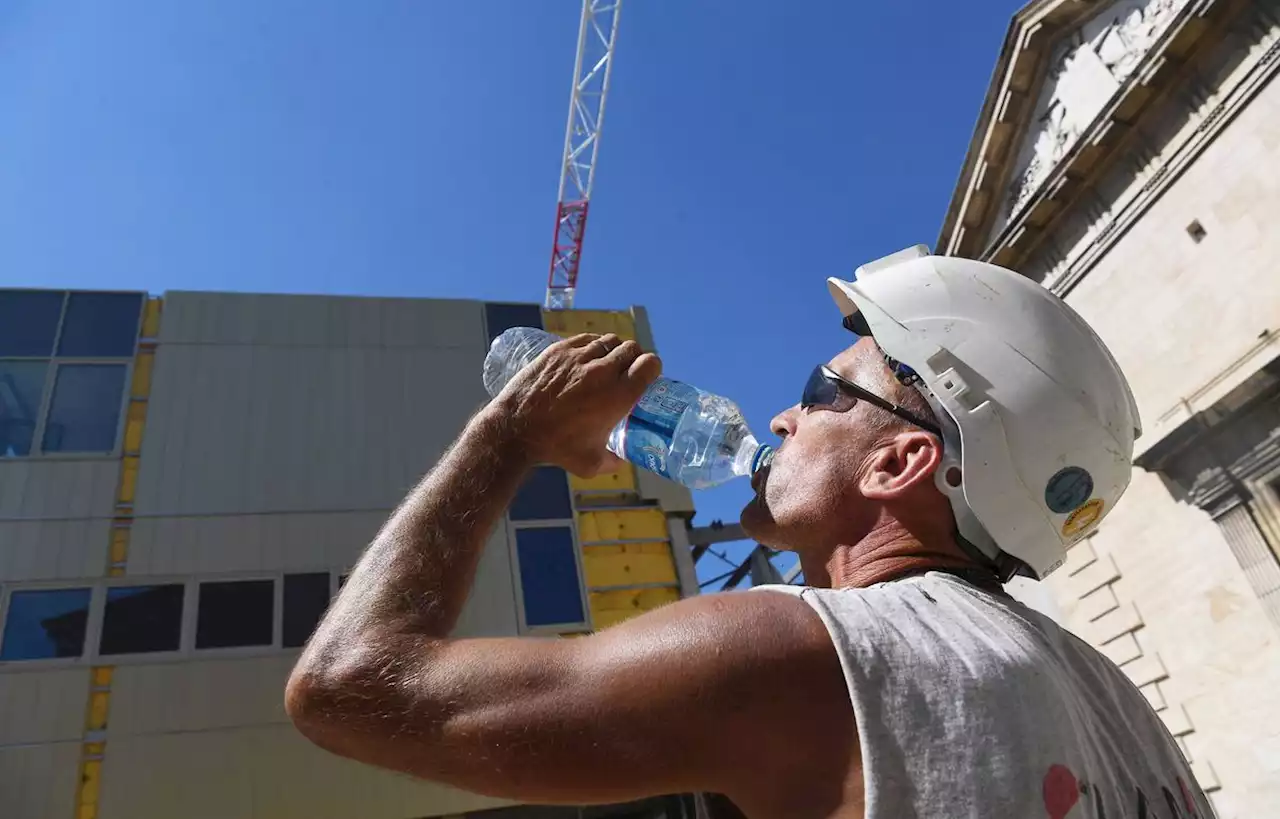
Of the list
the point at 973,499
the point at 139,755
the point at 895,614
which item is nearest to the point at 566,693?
the point at 895,614

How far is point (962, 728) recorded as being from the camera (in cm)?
125

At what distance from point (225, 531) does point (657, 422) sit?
10802 mm

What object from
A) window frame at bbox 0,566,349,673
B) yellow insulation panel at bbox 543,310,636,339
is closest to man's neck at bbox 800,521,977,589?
window frame at bbox 0,566,349,673

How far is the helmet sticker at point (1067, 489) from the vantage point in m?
1.94

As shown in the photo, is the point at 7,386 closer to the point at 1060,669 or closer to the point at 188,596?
the point at 188,596

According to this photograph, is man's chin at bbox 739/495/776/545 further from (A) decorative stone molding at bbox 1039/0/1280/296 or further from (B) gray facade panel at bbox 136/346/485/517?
(A) decorative stone molding at bbox 1039/0/1280/296

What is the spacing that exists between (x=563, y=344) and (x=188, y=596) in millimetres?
12287

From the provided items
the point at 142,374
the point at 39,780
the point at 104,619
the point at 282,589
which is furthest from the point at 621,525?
the point at 39,780

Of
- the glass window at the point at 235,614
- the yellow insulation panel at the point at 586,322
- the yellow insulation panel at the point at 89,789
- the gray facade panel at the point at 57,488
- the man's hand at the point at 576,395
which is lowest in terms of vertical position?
→ the man's hand at the point at 576,395

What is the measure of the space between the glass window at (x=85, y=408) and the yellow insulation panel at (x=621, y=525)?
7.31 metres

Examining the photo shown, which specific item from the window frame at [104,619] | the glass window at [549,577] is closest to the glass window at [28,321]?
the window frame at [104,619]

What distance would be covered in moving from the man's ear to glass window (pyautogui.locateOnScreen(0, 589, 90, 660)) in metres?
13.0

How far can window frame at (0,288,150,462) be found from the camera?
13.1 meters

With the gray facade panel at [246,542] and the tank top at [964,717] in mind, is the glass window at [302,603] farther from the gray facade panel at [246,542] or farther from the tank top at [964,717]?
the tank top at [964,717]
